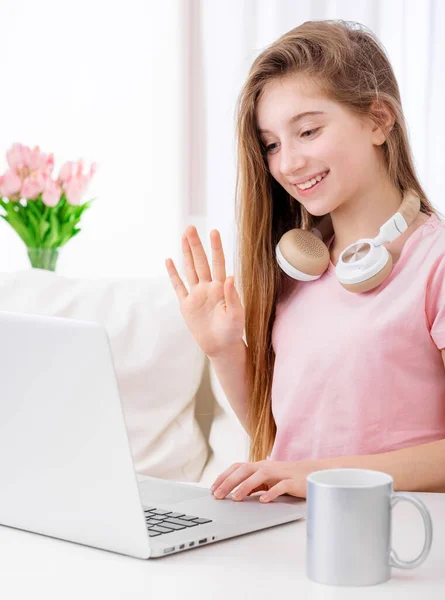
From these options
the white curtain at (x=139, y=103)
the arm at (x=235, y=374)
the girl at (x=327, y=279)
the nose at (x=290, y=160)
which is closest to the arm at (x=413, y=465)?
the girl at (x=327, y=279)

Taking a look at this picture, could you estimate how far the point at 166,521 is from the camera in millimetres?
936

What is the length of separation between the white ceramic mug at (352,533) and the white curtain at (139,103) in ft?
6.36

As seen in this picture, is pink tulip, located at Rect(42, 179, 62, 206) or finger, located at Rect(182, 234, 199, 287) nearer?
finger, located at Rect(182, 234, 199, 287)

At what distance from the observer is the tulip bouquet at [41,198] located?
217 cm

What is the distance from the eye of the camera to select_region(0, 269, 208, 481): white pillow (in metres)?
1.83

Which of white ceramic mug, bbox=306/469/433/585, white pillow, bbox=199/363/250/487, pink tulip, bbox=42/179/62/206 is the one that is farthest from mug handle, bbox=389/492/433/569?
pink tulip, bbox=42/179/62/206

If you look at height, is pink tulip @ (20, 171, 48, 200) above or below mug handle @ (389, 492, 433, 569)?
above

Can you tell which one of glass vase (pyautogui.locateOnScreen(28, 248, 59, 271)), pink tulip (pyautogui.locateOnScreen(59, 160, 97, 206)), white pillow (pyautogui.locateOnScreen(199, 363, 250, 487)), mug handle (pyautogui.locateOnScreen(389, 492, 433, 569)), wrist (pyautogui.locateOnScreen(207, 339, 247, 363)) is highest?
pink tulip (pyautogui.locateOnScreen(59, 160, 97, 206))

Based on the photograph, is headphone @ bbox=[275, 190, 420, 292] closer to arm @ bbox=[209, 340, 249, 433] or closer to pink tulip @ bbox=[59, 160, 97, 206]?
arm @ bbox=[209, 340, 249, 433]

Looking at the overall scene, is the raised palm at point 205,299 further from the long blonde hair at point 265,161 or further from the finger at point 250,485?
the finger at point 250,485

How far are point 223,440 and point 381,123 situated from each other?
30.3 inches

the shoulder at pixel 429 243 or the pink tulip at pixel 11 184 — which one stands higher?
the pink tulip at pixel 11 184

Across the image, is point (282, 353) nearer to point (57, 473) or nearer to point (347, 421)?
point (347, 421)

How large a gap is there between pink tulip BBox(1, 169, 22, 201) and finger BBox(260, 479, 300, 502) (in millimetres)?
1347
